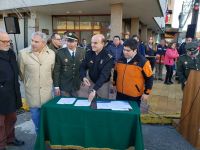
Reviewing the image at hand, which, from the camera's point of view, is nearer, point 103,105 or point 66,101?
point 103,105

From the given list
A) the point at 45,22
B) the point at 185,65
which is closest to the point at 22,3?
the point at 45,22

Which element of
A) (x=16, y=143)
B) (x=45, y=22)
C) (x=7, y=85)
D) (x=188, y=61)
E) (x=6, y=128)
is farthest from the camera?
(x=45, y=22)

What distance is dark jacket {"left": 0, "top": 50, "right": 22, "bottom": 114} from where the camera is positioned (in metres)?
3.65

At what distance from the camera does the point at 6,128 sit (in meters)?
4.12

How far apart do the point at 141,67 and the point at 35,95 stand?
5.55 feet

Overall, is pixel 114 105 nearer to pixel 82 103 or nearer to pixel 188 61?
pixel 82 103

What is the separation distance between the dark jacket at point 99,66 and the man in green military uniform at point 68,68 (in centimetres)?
35

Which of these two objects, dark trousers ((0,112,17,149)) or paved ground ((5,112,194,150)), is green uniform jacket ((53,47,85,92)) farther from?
paved ground ((5,112,194,150))

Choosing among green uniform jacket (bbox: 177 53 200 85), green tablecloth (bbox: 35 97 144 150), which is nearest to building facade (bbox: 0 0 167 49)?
green uniform jacket (bbox: 177 53 200 85)

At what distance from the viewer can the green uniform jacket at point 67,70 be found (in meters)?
4.19

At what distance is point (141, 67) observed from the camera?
12.7 feet

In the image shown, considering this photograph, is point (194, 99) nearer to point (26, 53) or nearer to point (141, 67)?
point (141, 67)

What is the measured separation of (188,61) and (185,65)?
101 millimetres

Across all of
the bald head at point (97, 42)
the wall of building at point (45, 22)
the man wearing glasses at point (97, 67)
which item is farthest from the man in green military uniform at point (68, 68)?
the wall of building at point (45, 22)
